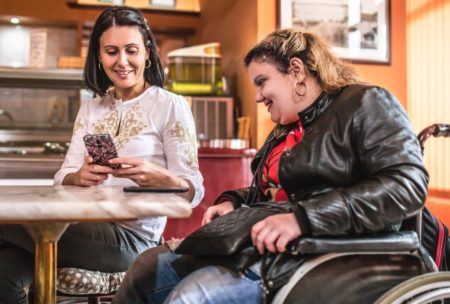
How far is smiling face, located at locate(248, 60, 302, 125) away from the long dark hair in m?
0.63

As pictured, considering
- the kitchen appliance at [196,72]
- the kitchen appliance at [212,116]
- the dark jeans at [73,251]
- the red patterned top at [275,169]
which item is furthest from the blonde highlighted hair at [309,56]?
the kitchen appliance at [196,72]

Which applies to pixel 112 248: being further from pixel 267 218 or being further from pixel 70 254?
pixel 267 218

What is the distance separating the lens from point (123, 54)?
1.97 meters

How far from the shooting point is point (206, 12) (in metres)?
5.87

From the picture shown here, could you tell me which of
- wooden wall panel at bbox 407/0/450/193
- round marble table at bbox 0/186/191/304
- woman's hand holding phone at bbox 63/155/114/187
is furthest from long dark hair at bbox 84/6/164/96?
wooden wall panel at bbox 407/0/450/193

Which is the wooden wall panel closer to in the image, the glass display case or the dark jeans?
the glass display case

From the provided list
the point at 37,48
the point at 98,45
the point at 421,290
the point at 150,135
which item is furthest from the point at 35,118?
the point at 421,290

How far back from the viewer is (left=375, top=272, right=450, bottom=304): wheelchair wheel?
45.4 inches

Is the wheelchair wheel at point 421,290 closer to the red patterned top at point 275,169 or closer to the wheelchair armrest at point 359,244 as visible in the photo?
the wheelchair armrest at point 359,244

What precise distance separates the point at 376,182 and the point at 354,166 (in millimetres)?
119

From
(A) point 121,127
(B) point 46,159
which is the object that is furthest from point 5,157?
(A) point 121,127

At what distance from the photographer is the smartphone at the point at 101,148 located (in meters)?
1.49

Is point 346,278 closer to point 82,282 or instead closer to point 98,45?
point 82,282

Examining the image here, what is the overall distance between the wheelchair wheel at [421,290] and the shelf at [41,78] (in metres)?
2.77
